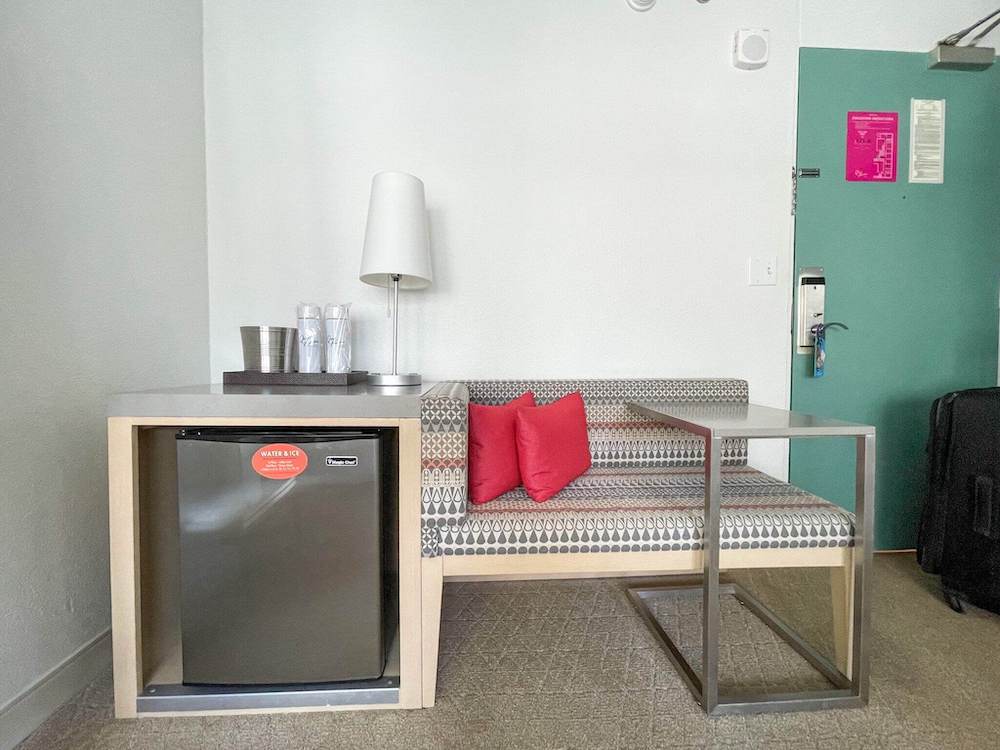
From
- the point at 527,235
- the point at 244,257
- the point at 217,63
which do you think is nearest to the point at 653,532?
the point at 527,235

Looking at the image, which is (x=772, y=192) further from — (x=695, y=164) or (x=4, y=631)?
(x=4, y=631)

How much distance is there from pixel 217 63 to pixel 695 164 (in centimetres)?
198

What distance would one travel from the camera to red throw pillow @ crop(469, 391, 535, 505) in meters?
1.38

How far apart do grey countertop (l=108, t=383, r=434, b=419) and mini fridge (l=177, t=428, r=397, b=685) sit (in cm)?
6

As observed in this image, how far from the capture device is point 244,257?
1.87 metres

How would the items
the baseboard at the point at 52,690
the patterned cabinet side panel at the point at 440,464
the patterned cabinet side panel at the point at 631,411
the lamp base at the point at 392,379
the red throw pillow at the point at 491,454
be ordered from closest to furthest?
the baseboard at the point at 52,690
the patterned cabinet side panel at the point at 440,464
the red throw pillow at the point at 491,454
the lamp base at the point at 392,379
the patterned cabinet side panel at the point at 631,411

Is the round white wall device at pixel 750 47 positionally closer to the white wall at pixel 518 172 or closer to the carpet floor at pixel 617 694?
the white wall at pixel 518 172

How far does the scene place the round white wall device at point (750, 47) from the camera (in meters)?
1.90

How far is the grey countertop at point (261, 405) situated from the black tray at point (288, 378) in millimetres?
219

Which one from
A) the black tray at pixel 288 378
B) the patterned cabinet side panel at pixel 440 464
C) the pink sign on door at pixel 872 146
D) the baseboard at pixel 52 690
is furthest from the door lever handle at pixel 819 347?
the baseboard at pixel 52 690

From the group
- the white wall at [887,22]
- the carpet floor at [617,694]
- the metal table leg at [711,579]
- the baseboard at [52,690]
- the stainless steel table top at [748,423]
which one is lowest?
the carpet floor at [617,694]

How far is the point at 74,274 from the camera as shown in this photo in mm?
1286

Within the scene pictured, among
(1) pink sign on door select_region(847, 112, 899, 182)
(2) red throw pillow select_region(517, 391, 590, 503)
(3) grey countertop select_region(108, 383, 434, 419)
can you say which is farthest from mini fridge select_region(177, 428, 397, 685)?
(1) pink sign on door select_region(847, 112, 899, 182)

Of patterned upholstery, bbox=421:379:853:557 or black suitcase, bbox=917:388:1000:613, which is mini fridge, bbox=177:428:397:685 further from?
black suitcase, bbox=917:388:1000:613
